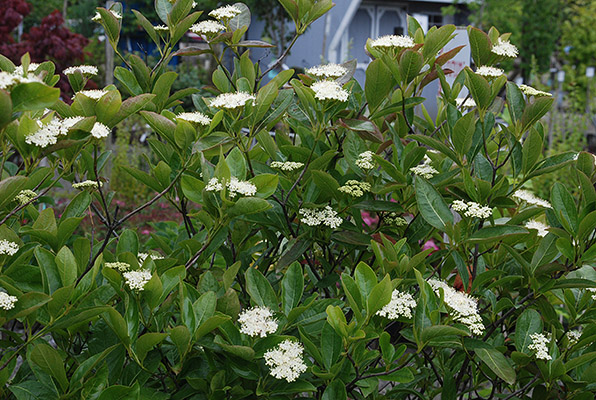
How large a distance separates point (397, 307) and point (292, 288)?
0.64 feet

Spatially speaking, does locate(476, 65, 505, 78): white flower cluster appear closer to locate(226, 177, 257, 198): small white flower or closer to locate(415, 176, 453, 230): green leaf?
locate(415, 176, 453, 230): green leaf

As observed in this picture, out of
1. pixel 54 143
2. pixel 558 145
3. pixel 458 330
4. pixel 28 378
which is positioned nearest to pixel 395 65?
pixel 458 330

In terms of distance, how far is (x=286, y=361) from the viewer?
96cm

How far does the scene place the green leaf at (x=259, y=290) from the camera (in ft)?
3.57

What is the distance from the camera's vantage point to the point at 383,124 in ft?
5.01

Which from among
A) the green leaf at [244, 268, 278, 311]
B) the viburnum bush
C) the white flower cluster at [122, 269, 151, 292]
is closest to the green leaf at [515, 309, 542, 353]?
the viburnum bush

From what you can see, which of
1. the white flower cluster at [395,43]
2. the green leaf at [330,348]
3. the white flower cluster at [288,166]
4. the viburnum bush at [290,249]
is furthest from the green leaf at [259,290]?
the white flower cluster at [395,43]

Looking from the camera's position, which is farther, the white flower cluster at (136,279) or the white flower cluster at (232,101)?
the white flower cluster at (232,101)

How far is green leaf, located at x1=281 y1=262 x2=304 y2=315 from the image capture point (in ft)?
3.62

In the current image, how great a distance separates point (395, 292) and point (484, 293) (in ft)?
0.93

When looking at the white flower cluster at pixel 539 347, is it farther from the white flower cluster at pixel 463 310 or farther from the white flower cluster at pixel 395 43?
the white flower cluster at pixel 395 43

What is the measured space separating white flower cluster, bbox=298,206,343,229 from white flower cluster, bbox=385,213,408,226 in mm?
159

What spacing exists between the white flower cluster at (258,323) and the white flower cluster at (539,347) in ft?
1.61

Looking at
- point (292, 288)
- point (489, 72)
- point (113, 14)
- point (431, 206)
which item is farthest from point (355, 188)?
point (113, 14)
